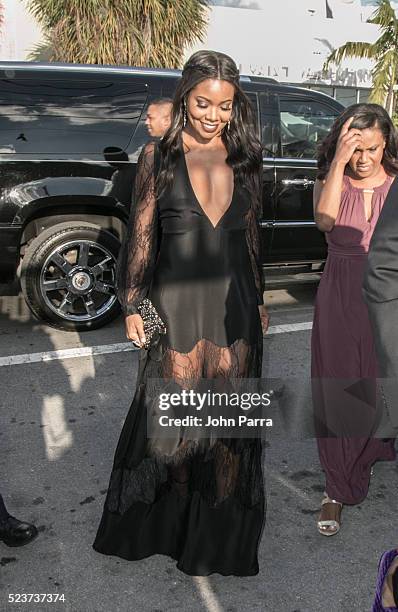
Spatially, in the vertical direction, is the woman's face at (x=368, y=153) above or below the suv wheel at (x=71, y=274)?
above

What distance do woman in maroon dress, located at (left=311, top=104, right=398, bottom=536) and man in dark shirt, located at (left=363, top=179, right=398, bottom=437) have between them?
1339mm

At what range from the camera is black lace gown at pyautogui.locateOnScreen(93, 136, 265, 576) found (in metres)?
2.54

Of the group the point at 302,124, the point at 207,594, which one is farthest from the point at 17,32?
the point at 207,594

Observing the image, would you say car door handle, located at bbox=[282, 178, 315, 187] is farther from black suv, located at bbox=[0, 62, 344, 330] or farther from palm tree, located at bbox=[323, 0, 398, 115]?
palm tree, located at bbox=[323, 0, 398, 115]

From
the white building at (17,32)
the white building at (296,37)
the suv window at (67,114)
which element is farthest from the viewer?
the white building at (296,37)

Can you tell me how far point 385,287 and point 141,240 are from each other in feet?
3.87

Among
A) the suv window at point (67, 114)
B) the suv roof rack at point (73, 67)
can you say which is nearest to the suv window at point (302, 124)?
the suv roof rack at point (73, 67)

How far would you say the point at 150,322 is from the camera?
2.58 metres

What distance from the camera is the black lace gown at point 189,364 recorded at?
100 inches

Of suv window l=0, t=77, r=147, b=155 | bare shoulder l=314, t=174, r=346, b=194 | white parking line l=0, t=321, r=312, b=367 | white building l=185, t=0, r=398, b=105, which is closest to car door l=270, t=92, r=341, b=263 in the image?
suv window l=0, t=77, r=147, b=155

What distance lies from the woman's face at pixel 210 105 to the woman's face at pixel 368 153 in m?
0.75

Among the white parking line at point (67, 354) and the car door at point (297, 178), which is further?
the car door at point (297, 178)

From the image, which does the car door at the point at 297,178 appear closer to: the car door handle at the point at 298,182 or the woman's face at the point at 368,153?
the car door handle at the point at 298,182

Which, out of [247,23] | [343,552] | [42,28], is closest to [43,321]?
[343,552]
